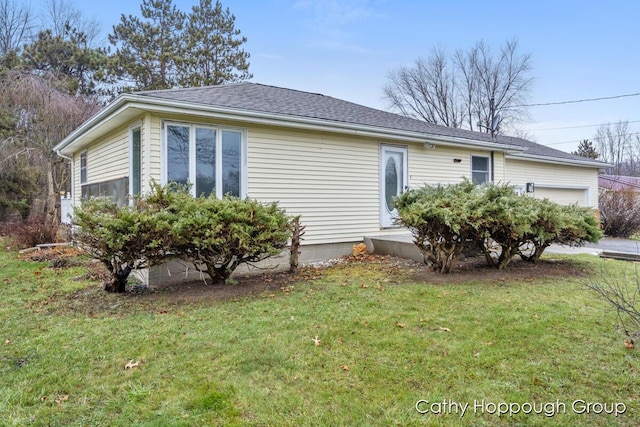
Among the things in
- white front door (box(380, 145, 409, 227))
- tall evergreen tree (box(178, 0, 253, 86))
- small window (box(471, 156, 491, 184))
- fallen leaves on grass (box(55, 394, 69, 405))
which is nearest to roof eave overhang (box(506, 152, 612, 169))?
small window (box(471, 156, 491, 184))

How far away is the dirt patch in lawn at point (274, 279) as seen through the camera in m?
4.75

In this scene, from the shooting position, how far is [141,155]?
6.18 m

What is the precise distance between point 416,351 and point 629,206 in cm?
1454

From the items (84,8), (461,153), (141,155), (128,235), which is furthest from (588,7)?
(84,8)

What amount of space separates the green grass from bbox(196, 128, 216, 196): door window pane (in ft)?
6.87

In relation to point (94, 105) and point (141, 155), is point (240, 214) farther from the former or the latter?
point (94, 105)

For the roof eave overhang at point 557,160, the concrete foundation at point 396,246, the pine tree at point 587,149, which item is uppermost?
the pine tree at point 587,149

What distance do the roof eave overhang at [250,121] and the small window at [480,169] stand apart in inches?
13.3

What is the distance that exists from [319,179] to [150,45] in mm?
17602

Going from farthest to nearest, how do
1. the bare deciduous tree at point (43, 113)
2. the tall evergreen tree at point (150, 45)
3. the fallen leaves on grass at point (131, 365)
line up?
the tall evergreen tree at point (150, 45) < the bare deciduous tree at point (43, 113) < the fallen leaves on grass at point (131, 365)

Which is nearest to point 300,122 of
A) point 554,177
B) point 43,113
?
point 43,113

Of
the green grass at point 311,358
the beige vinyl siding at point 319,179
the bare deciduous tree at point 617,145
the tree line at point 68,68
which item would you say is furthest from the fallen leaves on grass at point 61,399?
the bare deciduous tree at point 617,145

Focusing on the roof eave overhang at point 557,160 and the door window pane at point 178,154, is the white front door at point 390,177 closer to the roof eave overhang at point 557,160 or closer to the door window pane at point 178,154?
the door window pane at point 178,154

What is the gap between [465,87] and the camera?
3034 centimetres
